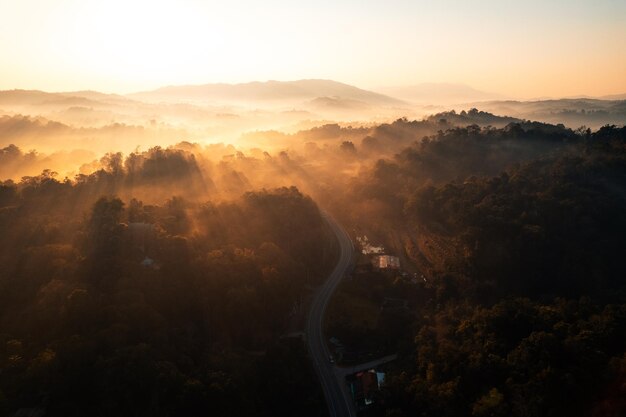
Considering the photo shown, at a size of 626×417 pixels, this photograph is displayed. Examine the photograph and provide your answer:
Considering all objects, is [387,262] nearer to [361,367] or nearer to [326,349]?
[326,349]

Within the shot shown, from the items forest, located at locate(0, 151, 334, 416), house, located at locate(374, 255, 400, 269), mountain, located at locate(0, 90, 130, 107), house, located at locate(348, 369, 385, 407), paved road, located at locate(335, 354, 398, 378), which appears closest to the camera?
forest, located at locate(0, 151, 334, 416)

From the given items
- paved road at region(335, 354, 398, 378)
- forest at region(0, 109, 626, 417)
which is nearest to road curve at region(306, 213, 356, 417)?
paved road at region(335, 354, 398, 378)

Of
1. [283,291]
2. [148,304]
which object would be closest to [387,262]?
[283,291]

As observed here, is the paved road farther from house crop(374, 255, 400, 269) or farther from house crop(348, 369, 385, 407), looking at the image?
house crop(374, 255, 400, 269)

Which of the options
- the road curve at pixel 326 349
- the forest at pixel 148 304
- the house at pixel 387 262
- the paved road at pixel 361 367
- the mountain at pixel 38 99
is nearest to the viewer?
the forest at pixel 148 304

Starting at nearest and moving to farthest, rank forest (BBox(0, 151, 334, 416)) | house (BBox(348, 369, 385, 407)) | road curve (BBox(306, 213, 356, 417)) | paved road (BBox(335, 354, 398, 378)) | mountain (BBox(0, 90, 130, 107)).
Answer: forest (BBox(0, 151, 334, 416))
house (BBox(348, 369, 385, 407))
road curve (BBox(306, 213, 356, 417))
paved road (BBox(335, 354, 398, 378))
mountain (BBox(0, 90, 130, 107))

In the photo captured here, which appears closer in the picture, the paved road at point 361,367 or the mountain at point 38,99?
the paved road at point 361,367

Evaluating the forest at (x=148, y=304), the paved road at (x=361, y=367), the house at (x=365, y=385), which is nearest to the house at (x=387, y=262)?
the forest at (x=148, y=304)

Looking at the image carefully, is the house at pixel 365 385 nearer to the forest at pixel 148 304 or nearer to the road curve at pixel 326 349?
the road curve at pixel 326 349

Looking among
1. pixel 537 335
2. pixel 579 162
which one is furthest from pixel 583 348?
pixel 579 162
